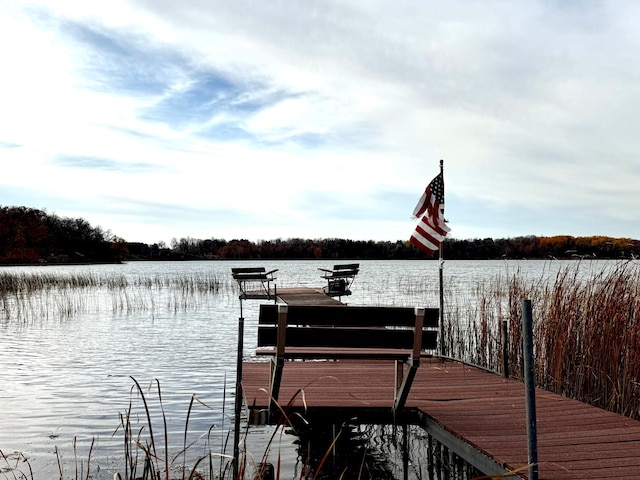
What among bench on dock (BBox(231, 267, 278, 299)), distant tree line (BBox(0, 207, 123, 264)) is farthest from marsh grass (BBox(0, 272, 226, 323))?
distant tree line (BBox(0, 207, 123, 264))

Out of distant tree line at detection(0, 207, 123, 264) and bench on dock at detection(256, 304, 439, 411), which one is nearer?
bench on dock at detection(256, 304, 439, 411)

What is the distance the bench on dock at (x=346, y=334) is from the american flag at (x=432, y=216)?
5252mm

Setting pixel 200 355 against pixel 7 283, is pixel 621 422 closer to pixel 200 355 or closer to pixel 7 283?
pixel 200 355

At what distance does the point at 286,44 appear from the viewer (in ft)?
45.3

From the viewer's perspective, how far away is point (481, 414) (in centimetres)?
494

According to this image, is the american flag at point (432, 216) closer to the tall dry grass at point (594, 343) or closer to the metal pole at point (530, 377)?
the tall dry grass at point (594, 343)

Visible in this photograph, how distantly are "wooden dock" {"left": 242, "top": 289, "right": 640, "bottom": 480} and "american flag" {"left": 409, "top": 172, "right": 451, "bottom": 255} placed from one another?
3.14m

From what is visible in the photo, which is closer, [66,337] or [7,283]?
[66,337]

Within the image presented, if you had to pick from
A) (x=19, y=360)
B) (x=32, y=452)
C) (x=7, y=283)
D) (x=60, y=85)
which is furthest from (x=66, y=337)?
(x=7, y=283)

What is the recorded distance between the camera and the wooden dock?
12.6 feet

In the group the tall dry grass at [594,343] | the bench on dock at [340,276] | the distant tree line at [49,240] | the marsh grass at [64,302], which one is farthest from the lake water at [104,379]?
the distant tree line at [49,240]

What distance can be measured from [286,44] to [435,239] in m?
6.03

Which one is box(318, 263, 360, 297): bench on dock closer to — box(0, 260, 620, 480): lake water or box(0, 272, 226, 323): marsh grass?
box(0, 260, 620, 480): lake water

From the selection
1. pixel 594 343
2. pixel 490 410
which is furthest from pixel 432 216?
pixel 490 410
